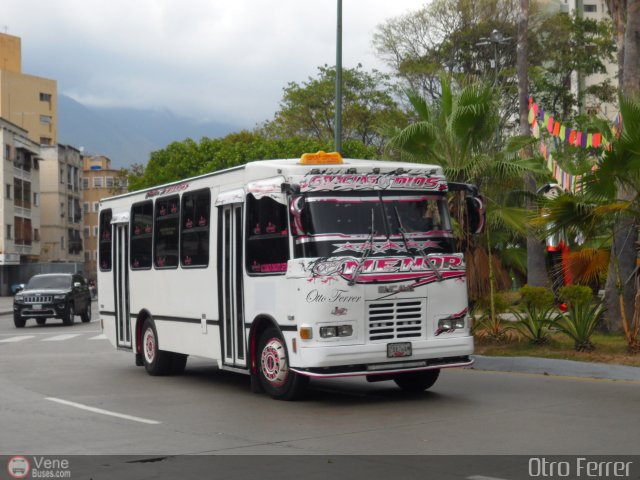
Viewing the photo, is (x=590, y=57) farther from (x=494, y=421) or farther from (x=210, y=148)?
(x=494, y=421)

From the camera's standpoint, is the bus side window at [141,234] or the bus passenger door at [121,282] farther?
the bus passenger door at [121,282]

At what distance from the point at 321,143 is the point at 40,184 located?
52.7 meters

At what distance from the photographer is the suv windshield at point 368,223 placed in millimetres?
12133

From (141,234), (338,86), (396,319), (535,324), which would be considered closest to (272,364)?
(396,319)

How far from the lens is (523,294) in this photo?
58.2ft

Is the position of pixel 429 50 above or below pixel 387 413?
above

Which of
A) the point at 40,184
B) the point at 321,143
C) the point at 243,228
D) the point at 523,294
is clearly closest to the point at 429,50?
the point at 321,143

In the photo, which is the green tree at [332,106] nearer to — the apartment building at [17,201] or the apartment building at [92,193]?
the apartment building at [17,201]

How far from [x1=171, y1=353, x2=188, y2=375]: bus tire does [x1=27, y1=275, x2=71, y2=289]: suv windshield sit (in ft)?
68.1

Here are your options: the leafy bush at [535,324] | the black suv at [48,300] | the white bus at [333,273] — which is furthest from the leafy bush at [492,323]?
the black suv at [48,300]

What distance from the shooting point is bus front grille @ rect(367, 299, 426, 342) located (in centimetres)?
1216

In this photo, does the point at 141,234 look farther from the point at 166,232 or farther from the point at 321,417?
the point at 321,417

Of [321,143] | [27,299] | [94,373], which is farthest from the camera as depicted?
[321,143]

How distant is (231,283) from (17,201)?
75.6 meters
